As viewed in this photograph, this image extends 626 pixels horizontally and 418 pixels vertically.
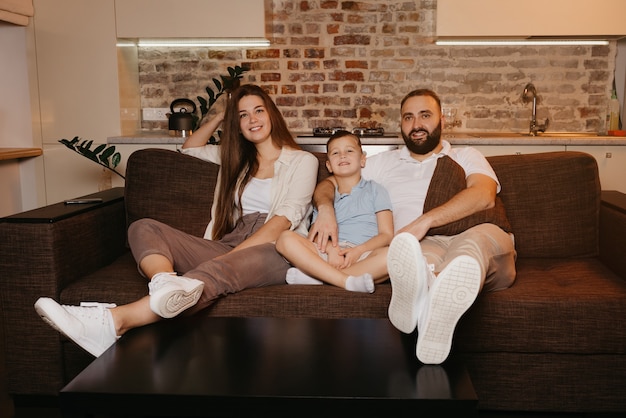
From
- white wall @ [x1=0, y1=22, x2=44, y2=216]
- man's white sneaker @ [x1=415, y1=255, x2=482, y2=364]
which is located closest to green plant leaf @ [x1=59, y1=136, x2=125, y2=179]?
white wall @ [x1=0, y1=22, x2=44, y2=216]

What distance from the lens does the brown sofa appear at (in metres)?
2.00

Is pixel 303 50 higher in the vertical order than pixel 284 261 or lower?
higher

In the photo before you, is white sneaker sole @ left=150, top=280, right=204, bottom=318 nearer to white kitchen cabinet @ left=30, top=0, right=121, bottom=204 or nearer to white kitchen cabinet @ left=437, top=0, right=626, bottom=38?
white kitchen cabinet @ left=30, top=0, right=121, bottom=204

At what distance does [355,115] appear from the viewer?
14.4ft

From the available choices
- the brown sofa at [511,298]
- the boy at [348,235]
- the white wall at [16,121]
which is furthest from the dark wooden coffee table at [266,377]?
the white wall at [16,121]

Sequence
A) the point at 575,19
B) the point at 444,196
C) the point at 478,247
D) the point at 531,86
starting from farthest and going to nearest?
the point at 531,86
the point at 575,19
the point at 444,196
the point at 478,247

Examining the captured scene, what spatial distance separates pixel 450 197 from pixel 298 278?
734 mm

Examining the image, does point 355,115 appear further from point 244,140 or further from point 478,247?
point 478,247

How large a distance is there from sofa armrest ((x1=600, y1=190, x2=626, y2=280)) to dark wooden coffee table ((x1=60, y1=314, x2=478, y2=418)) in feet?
3.81

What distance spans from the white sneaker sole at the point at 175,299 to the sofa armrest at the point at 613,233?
5.17ft

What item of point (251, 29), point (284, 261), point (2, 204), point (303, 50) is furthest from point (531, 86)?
point (2, 204)

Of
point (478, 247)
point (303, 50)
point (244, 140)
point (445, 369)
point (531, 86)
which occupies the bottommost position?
point (445, 369)

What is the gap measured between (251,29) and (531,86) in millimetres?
1908

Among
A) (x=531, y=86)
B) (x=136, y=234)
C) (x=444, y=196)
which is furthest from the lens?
(x=531, y=86)
